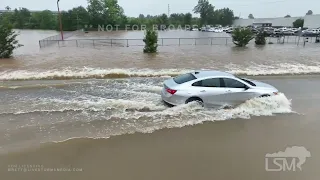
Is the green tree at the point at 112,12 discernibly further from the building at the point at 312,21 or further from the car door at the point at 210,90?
the car door at the point at 210,90

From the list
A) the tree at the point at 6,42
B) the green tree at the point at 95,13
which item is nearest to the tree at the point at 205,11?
the green tree at the point at 95,13

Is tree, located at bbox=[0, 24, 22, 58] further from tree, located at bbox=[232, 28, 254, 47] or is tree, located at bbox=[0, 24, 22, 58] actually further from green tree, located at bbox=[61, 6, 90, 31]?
green tree, located at bbox=[61, 6, 90, 31]

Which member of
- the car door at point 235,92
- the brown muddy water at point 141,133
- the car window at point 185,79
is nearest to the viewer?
the brown muddy water at point 141,133

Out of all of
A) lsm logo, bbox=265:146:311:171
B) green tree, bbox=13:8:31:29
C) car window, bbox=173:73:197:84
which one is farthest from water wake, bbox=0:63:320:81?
green tree, bbox=13:8:31:29

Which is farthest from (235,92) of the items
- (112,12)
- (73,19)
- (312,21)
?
(112,12)

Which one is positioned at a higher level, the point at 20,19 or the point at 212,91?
the point at 20,19

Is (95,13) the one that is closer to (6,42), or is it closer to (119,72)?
(6,42)

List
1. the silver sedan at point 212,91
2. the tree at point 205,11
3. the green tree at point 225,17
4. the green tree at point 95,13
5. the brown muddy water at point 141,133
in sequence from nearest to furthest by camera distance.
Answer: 1. the brown muddy water at point 141,133
2. the silver sedan at point 212,91
3. the green tree at point 95,13
4. the green tree at point 225,17
5. the tree at point 205,11

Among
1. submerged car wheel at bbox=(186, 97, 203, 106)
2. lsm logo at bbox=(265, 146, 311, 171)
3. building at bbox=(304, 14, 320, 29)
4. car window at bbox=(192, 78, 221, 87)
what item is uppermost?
building at bbox=(304, 14, 320, 29)

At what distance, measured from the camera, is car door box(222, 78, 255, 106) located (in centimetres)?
910

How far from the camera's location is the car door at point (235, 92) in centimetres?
910

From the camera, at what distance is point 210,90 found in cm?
900

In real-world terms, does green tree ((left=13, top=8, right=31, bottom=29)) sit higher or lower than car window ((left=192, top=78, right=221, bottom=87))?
higher

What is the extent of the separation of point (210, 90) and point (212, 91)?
0.27 feet
